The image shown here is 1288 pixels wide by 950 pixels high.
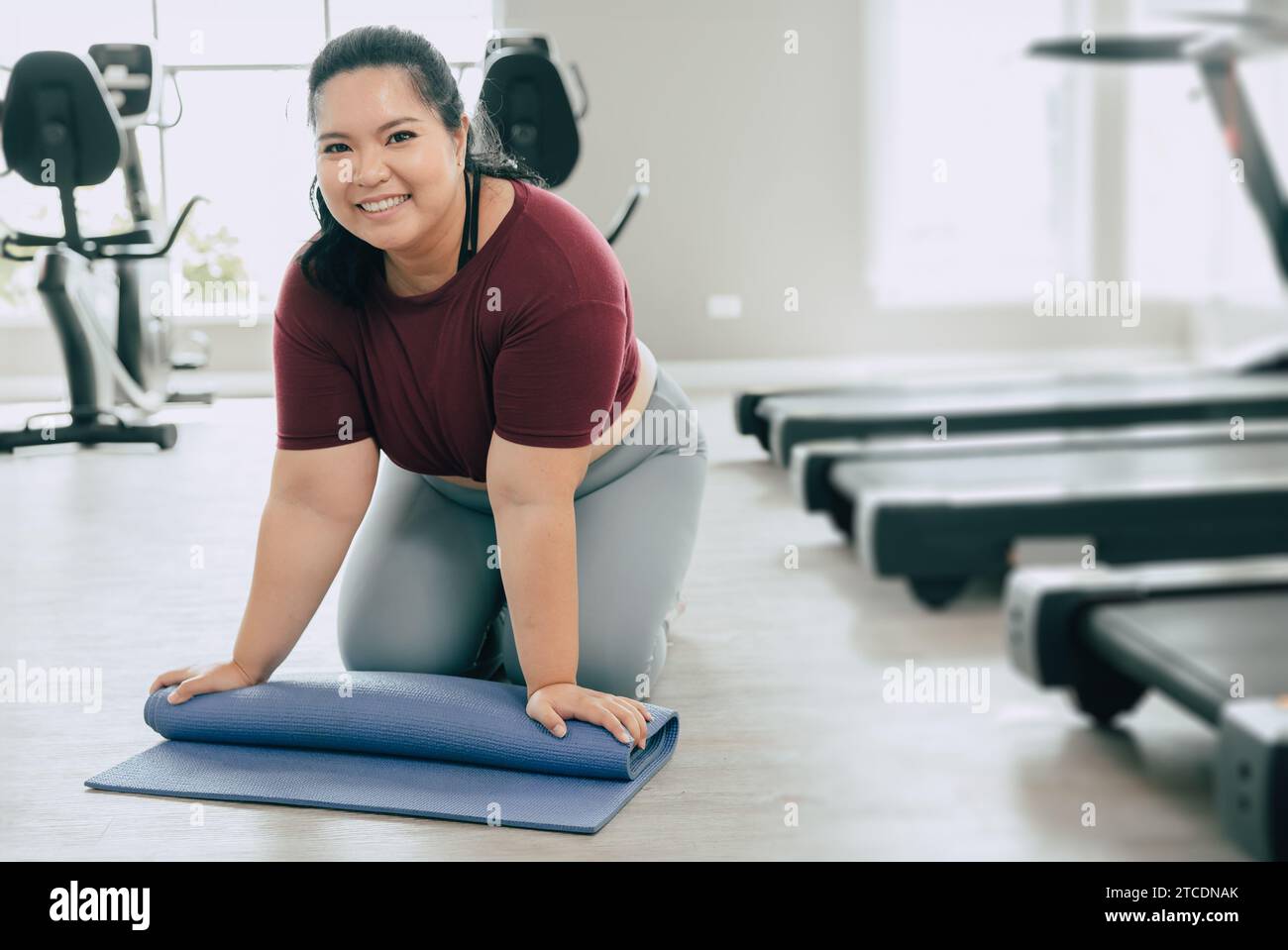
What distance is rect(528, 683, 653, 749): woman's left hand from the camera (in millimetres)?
1481

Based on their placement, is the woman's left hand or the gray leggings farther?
the gray leggings

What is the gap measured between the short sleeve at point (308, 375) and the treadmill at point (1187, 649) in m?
0.96

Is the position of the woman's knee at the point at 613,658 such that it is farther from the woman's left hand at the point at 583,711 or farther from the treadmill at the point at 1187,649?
the treadmill at the point at 1187,649

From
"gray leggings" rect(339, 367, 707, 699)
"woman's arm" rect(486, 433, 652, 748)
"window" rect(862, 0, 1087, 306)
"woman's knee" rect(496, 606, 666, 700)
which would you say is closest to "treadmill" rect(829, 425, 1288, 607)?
"gray leggings" rect(339, 367, 707, 699)

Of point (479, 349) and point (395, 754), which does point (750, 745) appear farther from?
point (479, 349)

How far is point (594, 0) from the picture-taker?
6094 millimetres

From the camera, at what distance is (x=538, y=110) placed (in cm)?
377

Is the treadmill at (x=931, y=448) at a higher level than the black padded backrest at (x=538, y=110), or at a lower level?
lower

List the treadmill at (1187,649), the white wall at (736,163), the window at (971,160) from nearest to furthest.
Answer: the treadmill at (1187,649) < the white wall at (736,163) < the window at (971,160)

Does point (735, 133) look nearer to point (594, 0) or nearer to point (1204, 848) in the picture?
point (594, 0)

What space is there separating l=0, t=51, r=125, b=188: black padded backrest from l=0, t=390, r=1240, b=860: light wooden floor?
1.66m

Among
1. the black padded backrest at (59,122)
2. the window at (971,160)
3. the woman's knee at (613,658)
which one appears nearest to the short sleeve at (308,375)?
the woman's knee at (613,658)

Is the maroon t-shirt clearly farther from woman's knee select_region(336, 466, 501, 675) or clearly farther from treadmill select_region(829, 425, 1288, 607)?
treadmill select_region(829, 425, 1288, 607)

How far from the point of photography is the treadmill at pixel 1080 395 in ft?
11.6
